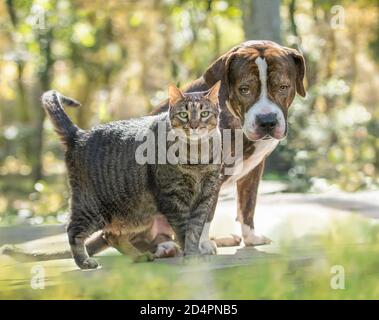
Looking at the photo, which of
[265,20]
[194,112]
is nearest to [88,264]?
[194,112]

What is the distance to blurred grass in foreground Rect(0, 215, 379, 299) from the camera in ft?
11.1

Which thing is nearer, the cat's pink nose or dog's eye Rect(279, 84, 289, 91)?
the cat's pink nose

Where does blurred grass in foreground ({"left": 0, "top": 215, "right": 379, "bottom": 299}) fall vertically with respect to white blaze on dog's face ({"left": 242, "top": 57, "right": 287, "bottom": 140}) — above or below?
below

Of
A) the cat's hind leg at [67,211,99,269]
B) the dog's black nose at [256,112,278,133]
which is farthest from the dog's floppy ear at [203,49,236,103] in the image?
the cat's hind leg at [67,211,99,269]

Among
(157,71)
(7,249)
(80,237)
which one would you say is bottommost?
(7,249)

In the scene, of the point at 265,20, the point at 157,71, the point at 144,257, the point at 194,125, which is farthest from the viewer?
the point at 157,71

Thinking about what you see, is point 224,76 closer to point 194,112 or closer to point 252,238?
point 194,112

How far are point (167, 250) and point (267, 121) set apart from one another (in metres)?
0.89

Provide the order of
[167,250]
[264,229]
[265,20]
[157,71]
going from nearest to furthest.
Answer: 1. [167,250]
2. [264,229]
3. [265,20]
4. [157,71]

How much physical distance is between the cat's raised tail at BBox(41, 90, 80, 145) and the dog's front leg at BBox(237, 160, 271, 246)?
1029mm

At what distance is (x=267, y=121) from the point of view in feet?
12.0

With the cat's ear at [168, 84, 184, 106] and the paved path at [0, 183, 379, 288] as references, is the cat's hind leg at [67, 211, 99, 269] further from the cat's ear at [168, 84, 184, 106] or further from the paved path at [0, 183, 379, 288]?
the cat's ear at [168, 84, 184, 106]

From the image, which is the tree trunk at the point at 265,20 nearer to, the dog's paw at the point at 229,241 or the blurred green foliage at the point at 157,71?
the blurred green foliage at the point at 157,71

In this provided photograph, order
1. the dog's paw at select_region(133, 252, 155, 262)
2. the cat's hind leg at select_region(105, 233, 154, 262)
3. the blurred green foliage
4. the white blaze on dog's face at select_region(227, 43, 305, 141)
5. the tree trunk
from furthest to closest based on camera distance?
the blurred green foliage < the tree trunk < the cat's hind leg at select_region(105, 233, 154, 262) < the dog's paw at select_region(133, 252, 155, 262) < the white blaze on dog's face at select_region(227, 43, 305, 141)
